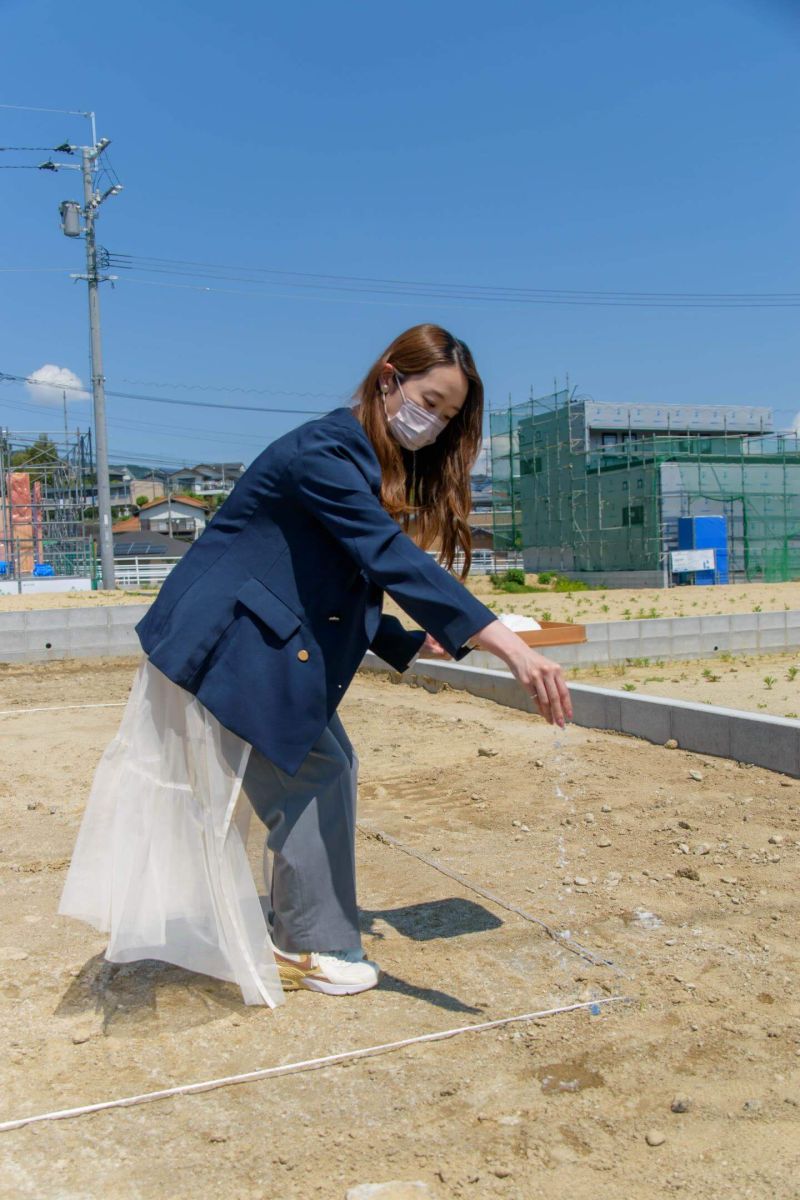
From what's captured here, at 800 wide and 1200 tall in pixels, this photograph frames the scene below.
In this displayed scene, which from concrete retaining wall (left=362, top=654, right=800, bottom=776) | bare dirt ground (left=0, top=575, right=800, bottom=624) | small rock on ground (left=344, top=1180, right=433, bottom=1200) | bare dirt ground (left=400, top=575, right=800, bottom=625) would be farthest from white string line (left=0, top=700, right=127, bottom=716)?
bare dirt ground (left=400, top=575, right=800, bottom=625)

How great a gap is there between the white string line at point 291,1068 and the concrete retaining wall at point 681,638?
259 inches

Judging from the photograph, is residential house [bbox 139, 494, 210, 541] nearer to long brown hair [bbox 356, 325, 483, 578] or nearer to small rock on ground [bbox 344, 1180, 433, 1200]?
long brown hair [bbox 356, 325, 483, 578]

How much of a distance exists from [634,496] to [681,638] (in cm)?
1962

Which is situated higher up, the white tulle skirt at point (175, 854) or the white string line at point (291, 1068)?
the white tulle skirt at point (175, 854)

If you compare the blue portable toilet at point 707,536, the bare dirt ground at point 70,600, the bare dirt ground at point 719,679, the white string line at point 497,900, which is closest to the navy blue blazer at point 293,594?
the white string line at point 497,900

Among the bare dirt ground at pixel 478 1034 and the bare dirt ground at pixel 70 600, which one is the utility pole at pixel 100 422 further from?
the bare dirt ground at pixel 478 1034

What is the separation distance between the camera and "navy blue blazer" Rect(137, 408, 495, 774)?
224cm

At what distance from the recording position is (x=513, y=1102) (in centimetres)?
203

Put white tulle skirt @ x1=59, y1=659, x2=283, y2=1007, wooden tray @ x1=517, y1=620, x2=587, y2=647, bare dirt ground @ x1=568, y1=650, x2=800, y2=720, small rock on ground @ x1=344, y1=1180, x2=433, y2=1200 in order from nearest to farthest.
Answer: small rock on ground @ x1=344, y1=1180, x2=433, y2=1200
white tulle skirt @ x1=59, y1=659, x2=283, y2=1007
bare dirt ground @ x1=568, y1=650, x2=800, y2=720
wooden tray @ x1=517, y1=620, x2=587, y2=647

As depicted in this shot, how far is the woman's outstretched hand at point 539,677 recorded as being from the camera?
2096 millimetres

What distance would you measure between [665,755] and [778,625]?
657 centimetres

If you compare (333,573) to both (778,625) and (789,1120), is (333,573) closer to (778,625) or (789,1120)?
(789,1120)

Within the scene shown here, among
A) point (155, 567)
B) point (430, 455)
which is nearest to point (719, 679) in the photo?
point (430, 455)

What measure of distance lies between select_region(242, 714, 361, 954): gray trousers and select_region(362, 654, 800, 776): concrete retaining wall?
9.51 ft
